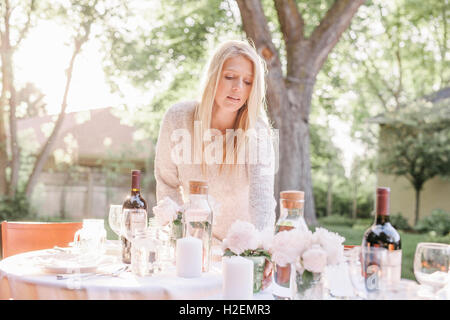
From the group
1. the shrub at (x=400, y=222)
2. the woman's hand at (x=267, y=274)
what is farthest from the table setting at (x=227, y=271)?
the shrub at (x=400, y=222)

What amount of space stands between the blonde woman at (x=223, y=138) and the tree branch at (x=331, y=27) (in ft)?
15.6

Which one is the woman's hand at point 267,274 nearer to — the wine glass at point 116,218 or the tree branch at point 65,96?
the wine glass at point 116,218

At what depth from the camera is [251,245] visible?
168 centimetres

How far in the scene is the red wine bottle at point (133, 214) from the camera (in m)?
2.03

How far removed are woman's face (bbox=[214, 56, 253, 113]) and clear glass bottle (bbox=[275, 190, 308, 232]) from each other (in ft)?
3.51

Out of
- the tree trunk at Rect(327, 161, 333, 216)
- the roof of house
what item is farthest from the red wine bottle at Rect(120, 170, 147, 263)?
the tree trunk at Rect(327, 161, 333, 216)

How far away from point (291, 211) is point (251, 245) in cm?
20

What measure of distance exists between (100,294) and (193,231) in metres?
0.45

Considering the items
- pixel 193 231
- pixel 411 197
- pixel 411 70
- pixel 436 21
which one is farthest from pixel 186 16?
pixel 411 70

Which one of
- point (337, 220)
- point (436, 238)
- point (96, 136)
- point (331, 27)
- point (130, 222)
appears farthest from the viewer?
point (96, 136)

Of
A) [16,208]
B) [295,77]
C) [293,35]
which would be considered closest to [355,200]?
[16,208]

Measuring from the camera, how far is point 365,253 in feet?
4.85

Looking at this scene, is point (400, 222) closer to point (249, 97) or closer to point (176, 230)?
point (249, 97)

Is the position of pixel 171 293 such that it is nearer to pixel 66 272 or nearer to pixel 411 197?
pixel 66 272
